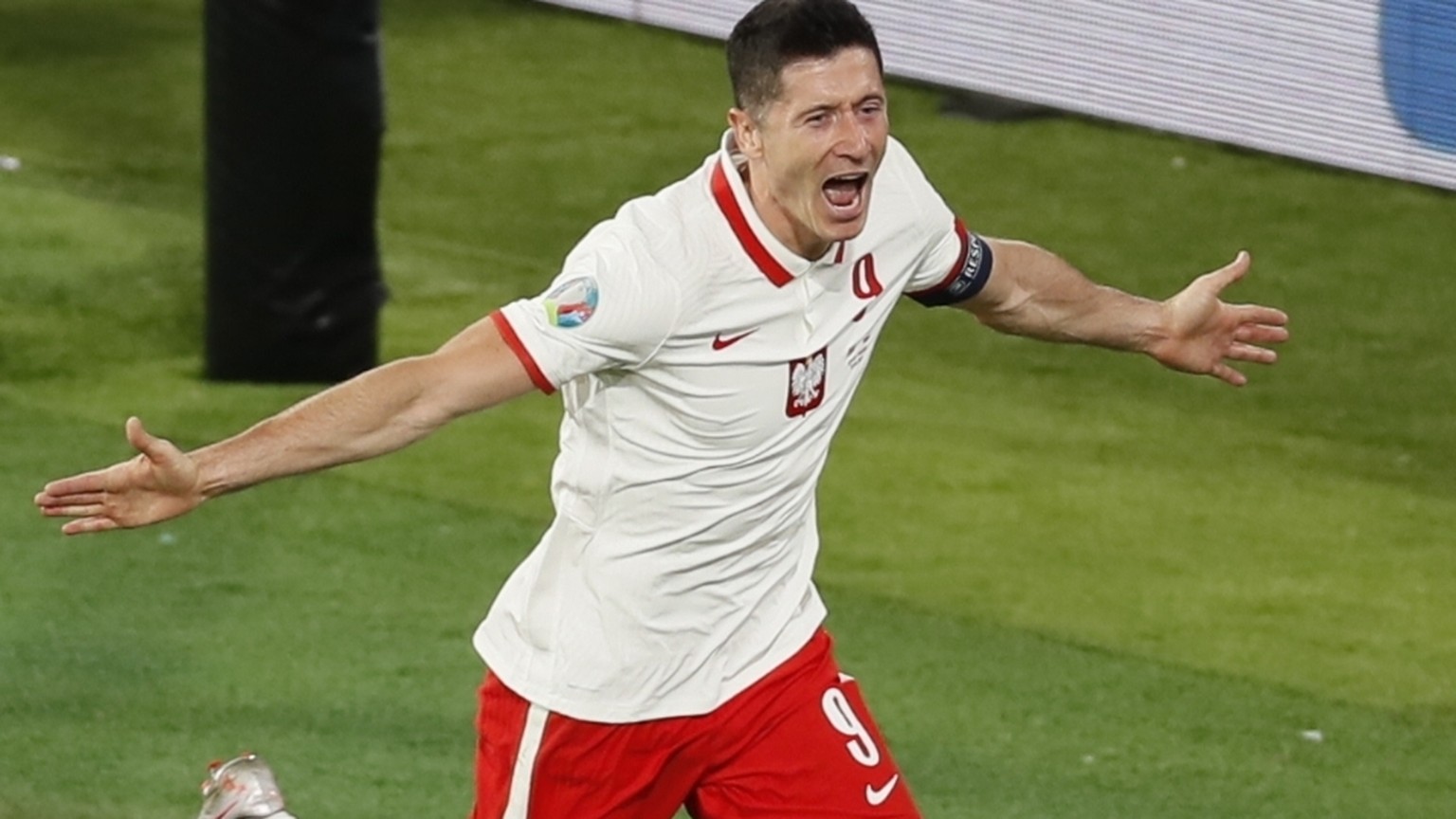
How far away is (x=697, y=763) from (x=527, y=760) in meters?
0.30

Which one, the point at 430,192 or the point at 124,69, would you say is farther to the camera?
the point at 124,69

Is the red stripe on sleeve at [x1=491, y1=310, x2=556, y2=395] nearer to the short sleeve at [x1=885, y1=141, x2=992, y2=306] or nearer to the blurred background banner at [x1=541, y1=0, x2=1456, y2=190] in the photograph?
the short sleeve at [x1=885, y1=141, x2=992, y2=306]

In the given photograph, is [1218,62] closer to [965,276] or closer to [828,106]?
[965,276]

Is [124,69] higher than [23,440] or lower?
lower

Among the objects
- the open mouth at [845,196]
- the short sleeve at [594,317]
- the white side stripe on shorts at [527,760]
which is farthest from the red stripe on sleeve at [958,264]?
the white side stripe on shorts at [527,760]

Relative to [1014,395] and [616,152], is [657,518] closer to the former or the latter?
[1014,395]

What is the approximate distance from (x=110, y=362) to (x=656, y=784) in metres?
6.43

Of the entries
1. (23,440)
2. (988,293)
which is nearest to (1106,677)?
(988,293)

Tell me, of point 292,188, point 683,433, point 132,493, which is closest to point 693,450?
point 683,433

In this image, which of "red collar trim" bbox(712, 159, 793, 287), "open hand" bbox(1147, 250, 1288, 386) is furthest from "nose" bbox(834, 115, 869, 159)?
"open hand" bbox(1147, 250, 1288, 386)

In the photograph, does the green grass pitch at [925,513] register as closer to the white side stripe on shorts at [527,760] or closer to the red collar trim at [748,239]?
the white side stripe on shorts at [527,760]

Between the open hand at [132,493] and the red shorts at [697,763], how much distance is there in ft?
2.27

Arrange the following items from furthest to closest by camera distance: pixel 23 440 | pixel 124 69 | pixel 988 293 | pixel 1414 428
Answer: pixel 124 69, pixel 1414 428, pixel 23 440, pixel 988 293

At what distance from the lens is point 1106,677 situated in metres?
7.69
